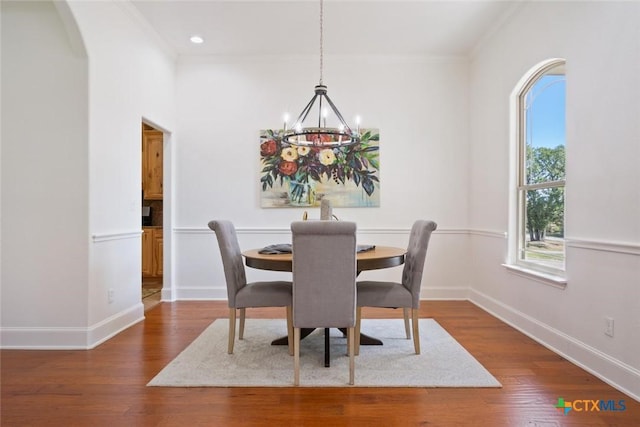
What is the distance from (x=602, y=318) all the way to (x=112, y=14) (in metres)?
4.33

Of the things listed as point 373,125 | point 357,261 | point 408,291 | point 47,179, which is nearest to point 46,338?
point 47,179

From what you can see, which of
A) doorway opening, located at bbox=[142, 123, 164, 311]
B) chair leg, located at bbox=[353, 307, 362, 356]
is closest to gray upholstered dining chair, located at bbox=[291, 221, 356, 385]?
chair leg, located at bbox=[353, 307, 362, 356]

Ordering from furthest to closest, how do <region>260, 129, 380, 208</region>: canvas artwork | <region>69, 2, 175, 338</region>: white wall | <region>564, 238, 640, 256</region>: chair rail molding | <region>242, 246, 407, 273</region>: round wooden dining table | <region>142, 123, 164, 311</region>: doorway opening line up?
1. <region>142, 123, 164, 311</region>: doorway opening
2. <region>260, 129, 380, 208</region>: canvas artwork
3. <region>69, 2, 175, 338</region>: white wall
4. <region>242, 246, 407, 273</region>: round wooden dining table
5. <region>564, 238, 640, 256</region>: chair rail molding

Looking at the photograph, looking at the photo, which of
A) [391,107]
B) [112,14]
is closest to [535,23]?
[391,107]

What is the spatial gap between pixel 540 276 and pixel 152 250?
512cm

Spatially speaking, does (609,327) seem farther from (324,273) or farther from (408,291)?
(324,273)

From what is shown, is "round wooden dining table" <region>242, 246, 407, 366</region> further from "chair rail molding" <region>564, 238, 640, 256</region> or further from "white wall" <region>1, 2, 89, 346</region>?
"white wall" <region>1, 2, 89, 346</region>

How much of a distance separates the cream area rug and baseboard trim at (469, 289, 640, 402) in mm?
679

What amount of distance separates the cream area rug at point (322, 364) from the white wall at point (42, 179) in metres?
1.07

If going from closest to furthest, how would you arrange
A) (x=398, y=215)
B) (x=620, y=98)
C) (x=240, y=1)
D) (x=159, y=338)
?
(x=620, y=98) < (x=159, y=338) < (x=240, y=1) < (x=398, y=215)

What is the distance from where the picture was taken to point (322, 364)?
2.60 metres

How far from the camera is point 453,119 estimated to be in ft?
15.3

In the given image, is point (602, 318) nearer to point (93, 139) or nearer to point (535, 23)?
point (535, 23)

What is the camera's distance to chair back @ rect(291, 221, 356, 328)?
219 cm
